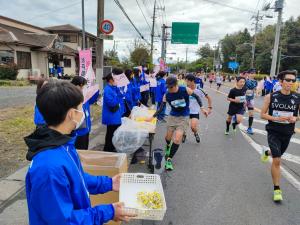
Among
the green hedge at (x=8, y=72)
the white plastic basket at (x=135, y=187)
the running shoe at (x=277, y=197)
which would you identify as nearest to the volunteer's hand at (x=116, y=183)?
the white plastic basket at (x=135, y=187)

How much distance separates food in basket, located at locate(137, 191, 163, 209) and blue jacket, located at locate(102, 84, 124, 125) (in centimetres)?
335

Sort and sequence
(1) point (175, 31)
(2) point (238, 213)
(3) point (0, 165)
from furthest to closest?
(1) point (175, 31)
(3) point (0, 165)
(2) point (238, 213)

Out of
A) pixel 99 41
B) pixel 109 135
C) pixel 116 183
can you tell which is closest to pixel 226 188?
pixel 109 135

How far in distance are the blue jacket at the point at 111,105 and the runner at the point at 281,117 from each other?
2.77 m

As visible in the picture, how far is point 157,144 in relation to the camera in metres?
7.62

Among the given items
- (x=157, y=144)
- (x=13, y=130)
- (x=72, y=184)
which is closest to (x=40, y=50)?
(x=13, y=130)

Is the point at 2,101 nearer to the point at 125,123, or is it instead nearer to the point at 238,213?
the point at 125,123

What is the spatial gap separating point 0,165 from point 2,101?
28.9ft

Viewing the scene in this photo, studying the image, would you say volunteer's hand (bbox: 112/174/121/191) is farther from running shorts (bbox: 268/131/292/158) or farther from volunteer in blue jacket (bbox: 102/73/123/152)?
volunteer in blue jacket (bbox: 102/73/123/152)

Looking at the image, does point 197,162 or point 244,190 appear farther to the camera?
point 197,162

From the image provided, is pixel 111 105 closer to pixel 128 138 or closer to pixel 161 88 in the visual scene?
pixel 128 138

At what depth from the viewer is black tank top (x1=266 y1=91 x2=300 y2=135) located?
454 centimetres

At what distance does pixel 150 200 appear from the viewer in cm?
235

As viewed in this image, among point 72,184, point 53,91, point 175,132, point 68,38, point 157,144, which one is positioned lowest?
point 157,144
